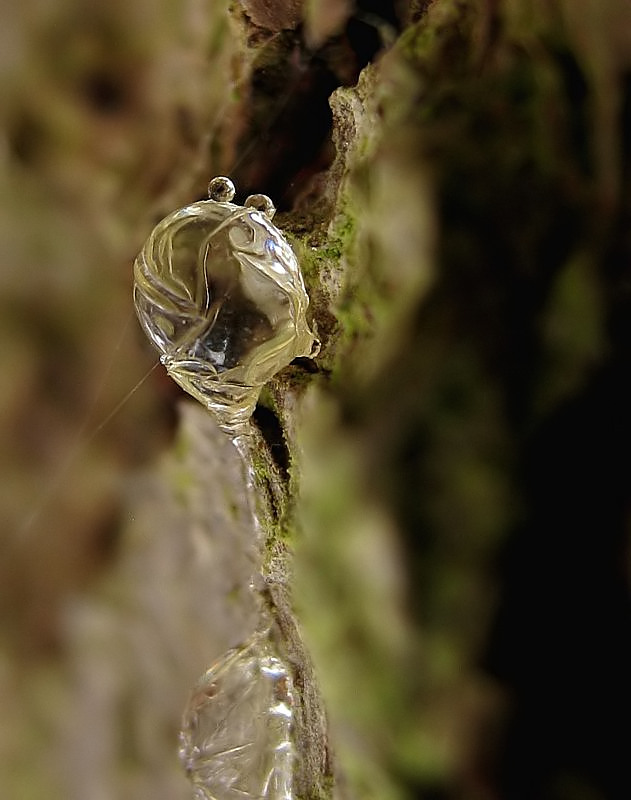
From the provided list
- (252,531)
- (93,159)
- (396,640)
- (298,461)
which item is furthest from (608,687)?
(93,159)

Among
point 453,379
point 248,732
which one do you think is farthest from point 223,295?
point 248,732

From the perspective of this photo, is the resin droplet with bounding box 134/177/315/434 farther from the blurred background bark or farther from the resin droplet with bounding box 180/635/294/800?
the resin droplet with bounding box 180/635/294/800

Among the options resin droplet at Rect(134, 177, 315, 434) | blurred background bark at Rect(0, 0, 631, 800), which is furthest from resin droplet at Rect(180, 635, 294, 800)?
resin droplet at Rect(134, 177, 315, 434)

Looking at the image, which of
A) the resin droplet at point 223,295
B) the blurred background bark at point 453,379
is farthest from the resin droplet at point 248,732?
the resin droplet at point 223,295

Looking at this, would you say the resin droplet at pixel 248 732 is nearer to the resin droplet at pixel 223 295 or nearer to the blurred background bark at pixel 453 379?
the blurred background bark at pixel 453 379

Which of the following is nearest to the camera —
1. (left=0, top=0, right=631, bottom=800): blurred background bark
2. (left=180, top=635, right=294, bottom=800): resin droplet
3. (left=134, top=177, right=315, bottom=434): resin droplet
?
(left=0, top=0, right=631, bottom=800): blurred background bark

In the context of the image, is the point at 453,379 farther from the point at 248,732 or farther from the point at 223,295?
the point at 248,732

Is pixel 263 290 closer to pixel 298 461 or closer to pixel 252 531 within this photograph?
pixel 298 461
